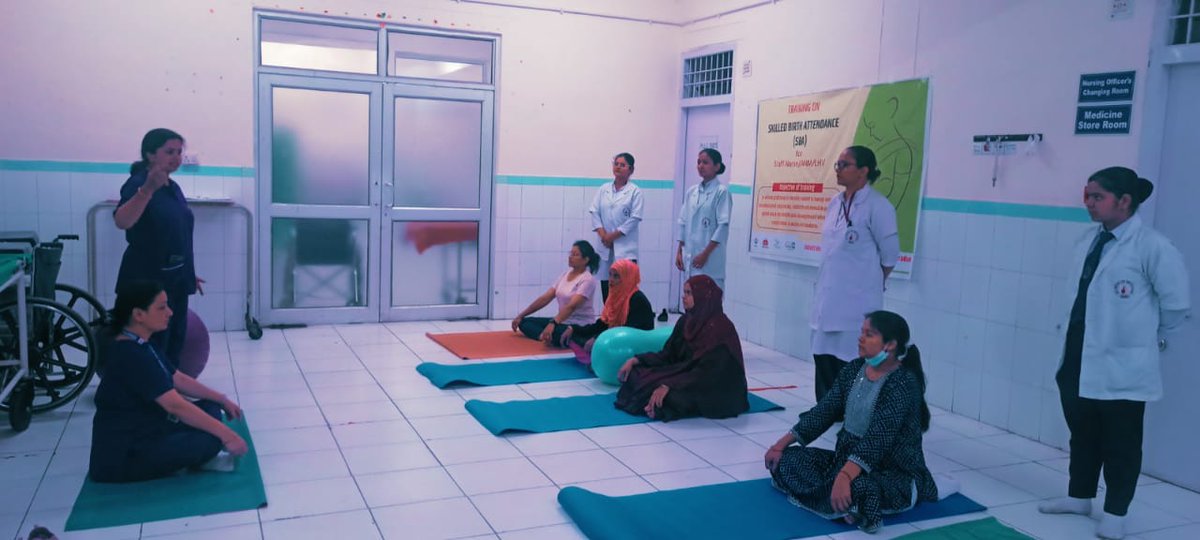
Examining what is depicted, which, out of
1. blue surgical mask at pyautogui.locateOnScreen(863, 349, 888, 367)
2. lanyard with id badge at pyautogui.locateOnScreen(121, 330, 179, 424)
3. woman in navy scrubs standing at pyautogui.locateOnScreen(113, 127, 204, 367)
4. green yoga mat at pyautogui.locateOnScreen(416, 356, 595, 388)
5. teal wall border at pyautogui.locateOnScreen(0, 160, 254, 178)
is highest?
teal wall border at pyautogui.locateOnScreen(0, 160, 254, 178)

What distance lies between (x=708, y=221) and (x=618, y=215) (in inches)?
38.5

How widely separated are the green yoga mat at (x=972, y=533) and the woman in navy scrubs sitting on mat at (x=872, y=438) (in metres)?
0.14

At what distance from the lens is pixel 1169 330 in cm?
348

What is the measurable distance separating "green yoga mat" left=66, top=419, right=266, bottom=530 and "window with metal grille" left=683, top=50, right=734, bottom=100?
5.13m

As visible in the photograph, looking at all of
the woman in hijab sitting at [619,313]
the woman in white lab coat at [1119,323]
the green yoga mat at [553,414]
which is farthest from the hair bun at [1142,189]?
the woman in hijab sitting at [619,313]

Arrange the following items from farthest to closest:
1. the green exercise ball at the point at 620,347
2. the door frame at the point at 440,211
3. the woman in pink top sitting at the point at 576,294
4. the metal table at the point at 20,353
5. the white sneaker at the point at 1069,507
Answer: the door frame at the point at 440,211 → the woman in pink top sitting at the point at 576,294 → the green exercise ball at the point at 620,347 → the metal table at the point at 20,353 → the white sneaker at the point at 1069,507

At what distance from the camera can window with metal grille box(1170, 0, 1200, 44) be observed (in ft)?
13.2

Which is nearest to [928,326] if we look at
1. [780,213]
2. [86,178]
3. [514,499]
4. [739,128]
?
[780,213]

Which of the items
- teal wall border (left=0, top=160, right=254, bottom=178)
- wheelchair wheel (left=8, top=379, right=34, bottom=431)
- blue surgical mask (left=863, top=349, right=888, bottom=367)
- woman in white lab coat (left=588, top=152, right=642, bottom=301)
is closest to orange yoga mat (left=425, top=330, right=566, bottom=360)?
woman in white lab coat (left=588, top=152, right=642, bottom=301)

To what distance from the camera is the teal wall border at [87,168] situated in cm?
616

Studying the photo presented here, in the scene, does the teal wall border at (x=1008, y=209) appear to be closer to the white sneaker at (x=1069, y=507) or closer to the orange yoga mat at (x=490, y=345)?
the white sneaker at (x=1069, y=507)

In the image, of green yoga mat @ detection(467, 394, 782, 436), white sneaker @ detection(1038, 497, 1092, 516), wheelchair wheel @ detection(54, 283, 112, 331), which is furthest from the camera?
wheelchair wheel @ detection(54, 283, 112, 331)

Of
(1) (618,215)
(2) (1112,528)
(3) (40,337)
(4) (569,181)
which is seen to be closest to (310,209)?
(4) (569,181)

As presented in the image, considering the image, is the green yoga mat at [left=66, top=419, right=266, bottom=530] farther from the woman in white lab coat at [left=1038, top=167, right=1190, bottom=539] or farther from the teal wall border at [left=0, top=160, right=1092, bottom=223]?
the teal wall border at [left=0, top=160, right=1092, bottom=223]
